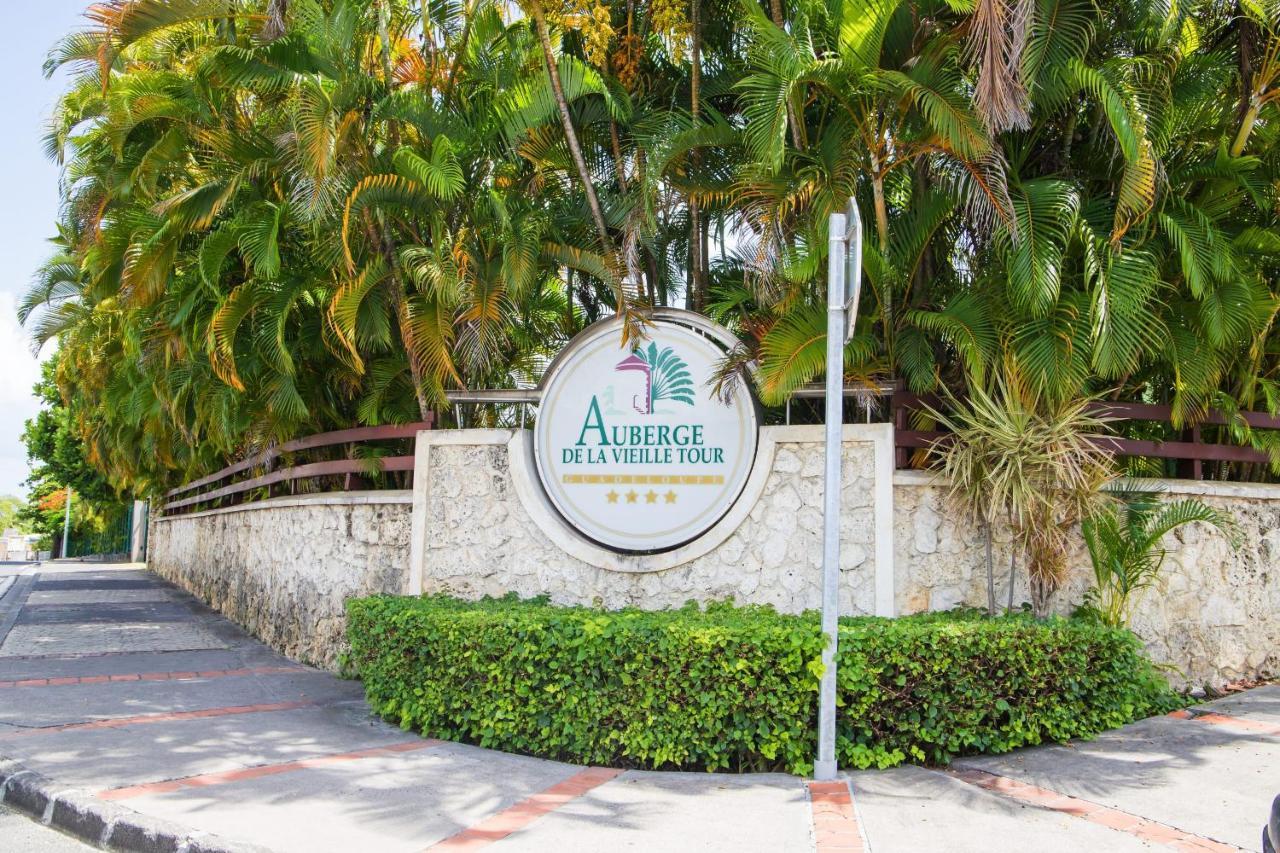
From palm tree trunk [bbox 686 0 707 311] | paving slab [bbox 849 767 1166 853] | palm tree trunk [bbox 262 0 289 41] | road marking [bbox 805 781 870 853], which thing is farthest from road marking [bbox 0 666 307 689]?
paving slab [bbox 849 767 1166 853]

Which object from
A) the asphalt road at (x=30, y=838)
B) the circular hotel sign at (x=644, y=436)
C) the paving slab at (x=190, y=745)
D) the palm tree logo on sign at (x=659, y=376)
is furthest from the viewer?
the palm tree logo on sign at (x=659, y=376)

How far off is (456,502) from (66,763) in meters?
3.74

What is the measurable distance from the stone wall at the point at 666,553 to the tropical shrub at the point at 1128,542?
5.04 ft

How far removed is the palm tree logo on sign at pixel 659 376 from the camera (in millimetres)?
8531

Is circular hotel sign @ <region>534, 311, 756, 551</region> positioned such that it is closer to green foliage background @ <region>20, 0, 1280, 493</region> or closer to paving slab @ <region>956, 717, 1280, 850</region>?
green foliage background @ <region>20, 0, 1280, 493</region>

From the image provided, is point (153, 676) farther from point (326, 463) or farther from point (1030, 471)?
point (1030, 471)

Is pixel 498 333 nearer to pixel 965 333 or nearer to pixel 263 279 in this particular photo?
pixel 263 279

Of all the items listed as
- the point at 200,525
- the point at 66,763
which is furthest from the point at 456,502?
the point at 200,525

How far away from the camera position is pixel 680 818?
5305 millimetres

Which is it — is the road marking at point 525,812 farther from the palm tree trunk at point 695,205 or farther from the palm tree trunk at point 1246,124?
the palm tree trunk at point 1246,124

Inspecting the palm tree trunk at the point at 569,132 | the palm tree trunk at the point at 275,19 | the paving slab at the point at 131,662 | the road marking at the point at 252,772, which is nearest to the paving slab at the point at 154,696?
the paving slab at the point at 131,662

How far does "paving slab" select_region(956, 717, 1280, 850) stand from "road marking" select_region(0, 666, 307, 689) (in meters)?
7.18

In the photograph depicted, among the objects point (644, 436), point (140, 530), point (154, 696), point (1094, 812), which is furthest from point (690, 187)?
point (140, 530)

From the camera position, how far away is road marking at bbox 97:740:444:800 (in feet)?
18.6
